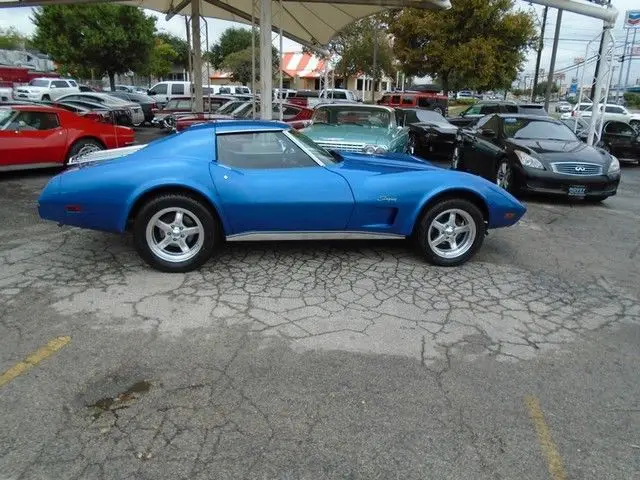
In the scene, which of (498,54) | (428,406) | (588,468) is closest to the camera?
(588,468)

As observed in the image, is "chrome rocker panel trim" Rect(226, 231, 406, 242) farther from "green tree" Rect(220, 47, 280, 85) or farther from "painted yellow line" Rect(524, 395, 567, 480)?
"green tree" Rect(220, 47, 280, 85)

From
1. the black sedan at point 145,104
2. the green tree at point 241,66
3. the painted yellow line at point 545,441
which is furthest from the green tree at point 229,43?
the painted yellow line at point 545,441

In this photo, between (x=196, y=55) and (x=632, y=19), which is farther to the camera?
(x=632, y=19)

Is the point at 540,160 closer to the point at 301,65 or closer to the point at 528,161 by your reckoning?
the point at 528,161

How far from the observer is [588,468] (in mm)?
2418

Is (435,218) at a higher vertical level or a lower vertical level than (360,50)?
lower

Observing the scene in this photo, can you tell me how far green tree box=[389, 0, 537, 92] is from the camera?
22.8 metres

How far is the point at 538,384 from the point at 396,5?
1036cm

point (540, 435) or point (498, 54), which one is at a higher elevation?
point (498, 54)

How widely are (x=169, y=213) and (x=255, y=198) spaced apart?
79cm

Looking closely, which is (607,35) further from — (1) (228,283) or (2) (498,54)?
(2) (498,54)

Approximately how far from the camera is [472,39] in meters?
23.0

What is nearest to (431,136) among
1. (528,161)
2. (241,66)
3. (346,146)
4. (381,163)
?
(528,161)

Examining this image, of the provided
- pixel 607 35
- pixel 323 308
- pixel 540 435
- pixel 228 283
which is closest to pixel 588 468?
pixel 540 435
